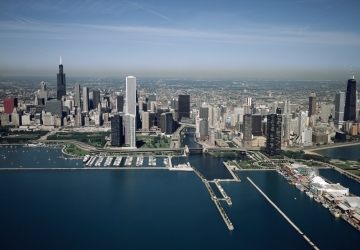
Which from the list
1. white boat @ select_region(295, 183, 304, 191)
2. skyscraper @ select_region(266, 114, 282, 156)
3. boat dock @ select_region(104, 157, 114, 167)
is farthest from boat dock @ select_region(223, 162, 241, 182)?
boat dock @ select_region(104, 157, 114, 167)

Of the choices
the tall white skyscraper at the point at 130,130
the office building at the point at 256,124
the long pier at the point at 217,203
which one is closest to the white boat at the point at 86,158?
the tall white skyscraper at the point at 130,130

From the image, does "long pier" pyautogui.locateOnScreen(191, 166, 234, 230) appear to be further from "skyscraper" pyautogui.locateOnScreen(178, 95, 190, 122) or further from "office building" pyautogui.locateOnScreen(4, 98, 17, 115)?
"office building" pyautogui.locateOnScreen(4, 98, 17, 115)

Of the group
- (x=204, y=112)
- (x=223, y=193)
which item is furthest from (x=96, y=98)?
(x=223, y=193)

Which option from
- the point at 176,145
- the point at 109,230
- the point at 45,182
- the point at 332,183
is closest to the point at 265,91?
the point at 176,145

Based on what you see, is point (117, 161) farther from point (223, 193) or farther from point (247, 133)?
point (247, 133)

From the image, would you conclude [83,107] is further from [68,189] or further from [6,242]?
[6,242]

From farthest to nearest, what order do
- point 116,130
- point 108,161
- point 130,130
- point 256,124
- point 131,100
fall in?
point 131,100 → point 256,124 → point 130,130 → point 116,130 → point 108,161
